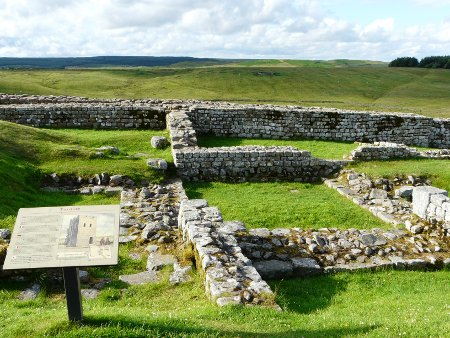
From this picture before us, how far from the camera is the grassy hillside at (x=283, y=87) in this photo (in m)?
62.7

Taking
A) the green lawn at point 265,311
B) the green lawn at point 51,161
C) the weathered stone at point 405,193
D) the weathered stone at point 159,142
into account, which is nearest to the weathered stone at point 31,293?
the green lawn at point 265,311

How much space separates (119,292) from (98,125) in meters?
16.5

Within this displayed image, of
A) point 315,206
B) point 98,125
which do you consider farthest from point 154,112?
point 315,206

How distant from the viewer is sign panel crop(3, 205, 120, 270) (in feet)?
19.9

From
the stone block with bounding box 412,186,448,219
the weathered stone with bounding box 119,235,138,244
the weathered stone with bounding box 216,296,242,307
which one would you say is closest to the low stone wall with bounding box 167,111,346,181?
the stone block with bounding box 412,186,448,219

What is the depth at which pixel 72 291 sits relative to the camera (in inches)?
245

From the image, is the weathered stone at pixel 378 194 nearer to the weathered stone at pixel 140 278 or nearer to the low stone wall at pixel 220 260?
the low stone wall at pixel 220 260

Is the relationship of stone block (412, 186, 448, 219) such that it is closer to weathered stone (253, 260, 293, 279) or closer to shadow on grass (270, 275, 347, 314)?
shadow on grass (270, 275, 347, 314)

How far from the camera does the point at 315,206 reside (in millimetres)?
14641

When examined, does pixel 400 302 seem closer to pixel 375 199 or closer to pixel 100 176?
pixel 375 199

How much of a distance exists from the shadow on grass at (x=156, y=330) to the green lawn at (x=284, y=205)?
6.37m

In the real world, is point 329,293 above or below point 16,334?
below

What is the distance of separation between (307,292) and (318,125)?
682 inches

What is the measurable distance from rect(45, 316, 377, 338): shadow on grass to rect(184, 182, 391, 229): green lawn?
6.37 m
